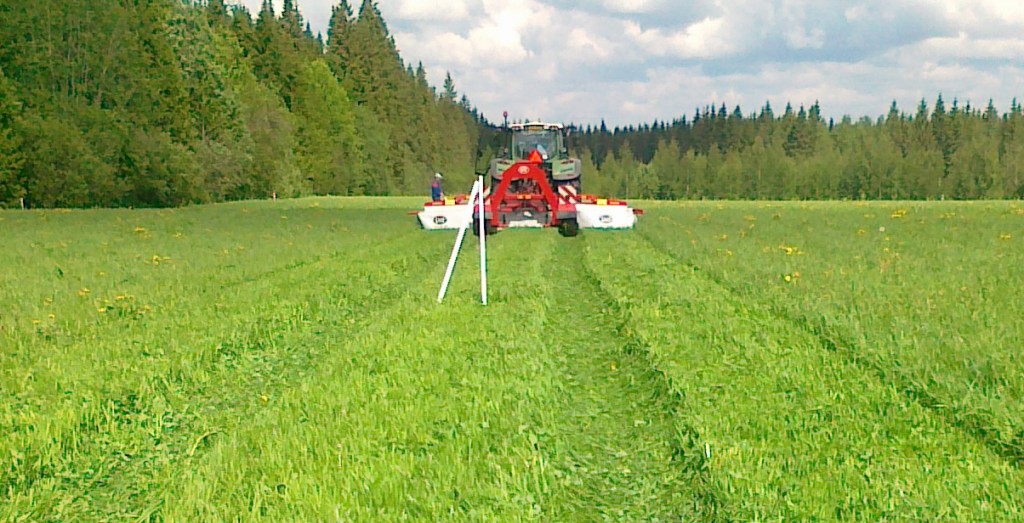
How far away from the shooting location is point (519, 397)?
22.7 ft

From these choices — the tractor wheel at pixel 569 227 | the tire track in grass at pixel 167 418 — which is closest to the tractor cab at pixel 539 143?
the tractor wheel at pixel 569 227

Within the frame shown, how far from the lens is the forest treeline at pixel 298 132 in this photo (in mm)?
44906

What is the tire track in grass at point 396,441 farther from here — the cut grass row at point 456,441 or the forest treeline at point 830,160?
the forest treeline at point 830,160

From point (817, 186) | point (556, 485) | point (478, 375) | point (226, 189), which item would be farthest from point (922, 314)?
point (817, 186)

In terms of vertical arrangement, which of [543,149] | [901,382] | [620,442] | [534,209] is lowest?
[620,442]

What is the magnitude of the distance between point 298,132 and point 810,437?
8647cm

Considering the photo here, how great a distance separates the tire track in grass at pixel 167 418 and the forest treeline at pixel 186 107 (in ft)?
129

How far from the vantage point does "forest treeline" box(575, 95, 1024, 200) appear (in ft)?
387

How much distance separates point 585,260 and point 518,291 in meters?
5.01

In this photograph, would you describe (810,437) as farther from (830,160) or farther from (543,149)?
(830,160)

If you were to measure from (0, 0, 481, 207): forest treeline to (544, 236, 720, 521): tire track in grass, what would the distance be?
1662 inches

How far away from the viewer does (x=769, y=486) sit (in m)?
5.04

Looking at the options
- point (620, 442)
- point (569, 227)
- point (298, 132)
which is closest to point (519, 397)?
point (620, 442)

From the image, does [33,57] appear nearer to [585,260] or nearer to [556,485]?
[585,260]
